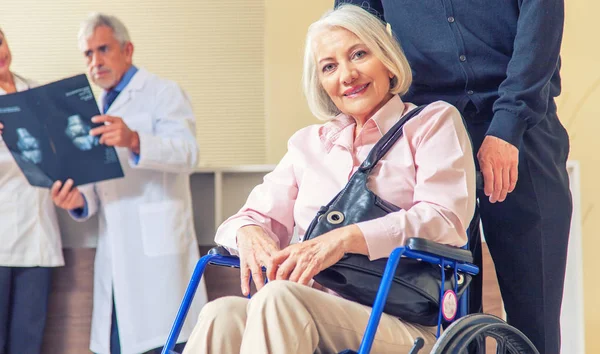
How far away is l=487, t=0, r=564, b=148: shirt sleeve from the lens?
1591 mm

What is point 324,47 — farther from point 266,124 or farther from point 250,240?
point 266,124

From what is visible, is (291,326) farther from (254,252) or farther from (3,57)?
(3,57)

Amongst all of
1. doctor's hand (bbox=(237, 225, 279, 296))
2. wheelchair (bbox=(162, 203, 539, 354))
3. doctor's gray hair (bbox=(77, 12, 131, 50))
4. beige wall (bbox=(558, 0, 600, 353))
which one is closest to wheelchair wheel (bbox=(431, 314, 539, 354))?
wheelchair (bbox=(162, 203, 539, 354))

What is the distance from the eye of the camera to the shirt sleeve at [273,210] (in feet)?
5.39

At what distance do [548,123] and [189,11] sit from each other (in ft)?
11.8

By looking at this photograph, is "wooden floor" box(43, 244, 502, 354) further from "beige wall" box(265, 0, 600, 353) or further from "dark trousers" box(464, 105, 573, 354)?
"beige wall" box(265, 0, 600, 353)

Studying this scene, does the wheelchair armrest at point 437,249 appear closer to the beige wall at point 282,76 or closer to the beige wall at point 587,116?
the beige wall at point 587,116

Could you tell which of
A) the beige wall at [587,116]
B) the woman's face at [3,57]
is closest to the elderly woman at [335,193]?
the woman's face at [3,57]

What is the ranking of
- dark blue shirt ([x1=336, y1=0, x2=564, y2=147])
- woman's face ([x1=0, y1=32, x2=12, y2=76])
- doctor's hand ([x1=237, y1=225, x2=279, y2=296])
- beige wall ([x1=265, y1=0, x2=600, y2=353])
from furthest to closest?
beige wall ([x1=265, y1=0, x2=600, y2=353]), woman's face ([x1=0, y1=32, x2=12, y2=76]), dark blue shirt ([x1=336, y1=0, x2=564, y2=147]), doctor's hand ([x1=237, y1=225, x2=279, y2=296])

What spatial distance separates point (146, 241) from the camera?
307 centimetres

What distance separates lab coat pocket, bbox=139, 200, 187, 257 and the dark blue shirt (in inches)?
58.8

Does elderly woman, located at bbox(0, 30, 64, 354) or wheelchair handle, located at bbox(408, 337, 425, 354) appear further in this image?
elderly woman, located at bbox(0, 30, 64, 354)

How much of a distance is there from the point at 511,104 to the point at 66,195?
75.2 inches

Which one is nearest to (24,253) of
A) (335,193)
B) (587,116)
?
(335,193)
